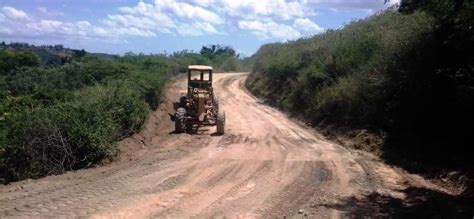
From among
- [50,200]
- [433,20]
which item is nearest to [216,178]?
[50,200]

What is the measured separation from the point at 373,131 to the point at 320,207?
9.33 metres

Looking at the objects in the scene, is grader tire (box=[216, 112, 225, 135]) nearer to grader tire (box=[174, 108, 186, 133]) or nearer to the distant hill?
grader tire (box=[174, 108, 186, 133])

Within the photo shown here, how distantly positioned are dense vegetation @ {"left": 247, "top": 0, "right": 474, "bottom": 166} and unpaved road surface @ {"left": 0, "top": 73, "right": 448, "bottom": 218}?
1704 mm

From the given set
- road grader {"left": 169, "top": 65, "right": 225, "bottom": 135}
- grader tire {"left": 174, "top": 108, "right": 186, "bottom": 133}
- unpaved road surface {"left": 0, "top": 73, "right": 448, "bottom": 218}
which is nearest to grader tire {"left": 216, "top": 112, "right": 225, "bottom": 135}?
road grader {"left": 169, "top": 65, "right": 225, "bottom": 135}

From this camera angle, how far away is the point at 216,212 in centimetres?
1020

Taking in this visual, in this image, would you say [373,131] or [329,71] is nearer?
[373,131]

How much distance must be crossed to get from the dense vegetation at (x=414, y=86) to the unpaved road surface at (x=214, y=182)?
1704 mm

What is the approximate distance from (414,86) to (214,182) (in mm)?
8158

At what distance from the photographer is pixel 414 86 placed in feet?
56.2

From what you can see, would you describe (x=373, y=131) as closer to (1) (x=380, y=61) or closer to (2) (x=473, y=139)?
(1) (x=380, y=61)

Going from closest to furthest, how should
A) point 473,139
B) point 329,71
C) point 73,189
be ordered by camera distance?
1. point 73,189
2. point 473,139
3. point 329,71

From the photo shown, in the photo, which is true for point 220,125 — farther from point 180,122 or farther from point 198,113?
point 180,122

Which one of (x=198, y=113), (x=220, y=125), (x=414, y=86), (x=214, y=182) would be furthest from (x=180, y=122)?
(x=414, y=86)

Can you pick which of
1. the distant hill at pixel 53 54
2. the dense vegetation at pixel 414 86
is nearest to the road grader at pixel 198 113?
the dense vegetation at pixel 414 86
